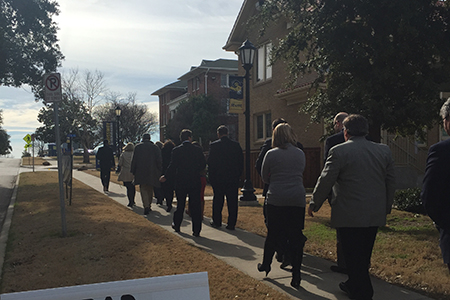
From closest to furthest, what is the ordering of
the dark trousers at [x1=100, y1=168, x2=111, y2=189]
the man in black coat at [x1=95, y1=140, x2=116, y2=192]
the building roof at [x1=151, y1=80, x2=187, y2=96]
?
the man in black coat at [x1=95, y1=140, x2=116, y2=192] → the dark trousers at [x1=100, y1=168, x2=111, y2=189] → the building roof at [x1=151, y1=80, x2=187, y2=96]

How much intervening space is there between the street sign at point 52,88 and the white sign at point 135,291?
21.7 feet

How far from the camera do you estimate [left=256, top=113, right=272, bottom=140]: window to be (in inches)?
890

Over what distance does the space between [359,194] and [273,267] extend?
2.01 metres

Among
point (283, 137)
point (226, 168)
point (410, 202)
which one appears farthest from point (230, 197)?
point (410, 202)

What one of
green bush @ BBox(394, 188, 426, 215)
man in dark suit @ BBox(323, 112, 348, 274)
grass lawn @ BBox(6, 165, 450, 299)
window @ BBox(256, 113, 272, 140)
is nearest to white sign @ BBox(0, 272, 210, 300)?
grass lawn @ BBox(6, 165, 450, 299)

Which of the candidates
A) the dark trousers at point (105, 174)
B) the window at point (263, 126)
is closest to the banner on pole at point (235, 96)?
the window at point (263, 126)

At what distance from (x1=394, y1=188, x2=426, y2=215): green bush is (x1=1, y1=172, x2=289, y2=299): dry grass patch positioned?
5783 mm

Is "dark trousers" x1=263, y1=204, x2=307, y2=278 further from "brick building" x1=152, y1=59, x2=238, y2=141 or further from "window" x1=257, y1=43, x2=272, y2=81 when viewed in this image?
"brick building" x1=152, y1=59, x2=238, y2=141

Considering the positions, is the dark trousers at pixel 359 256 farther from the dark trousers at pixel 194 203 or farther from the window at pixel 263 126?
the window at pixel 263 126

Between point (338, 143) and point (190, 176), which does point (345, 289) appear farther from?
point (190, 176)

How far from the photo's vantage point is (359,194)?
4.36 meters

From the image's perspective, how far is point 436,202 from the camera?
2959mm

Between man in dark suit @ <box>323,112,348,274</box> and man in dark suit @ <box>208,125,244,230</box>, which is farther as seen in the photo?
man in dark suit @ <box>208,125,244,230</box>

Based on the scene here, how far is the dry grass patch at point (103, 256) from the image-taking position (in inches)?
203
